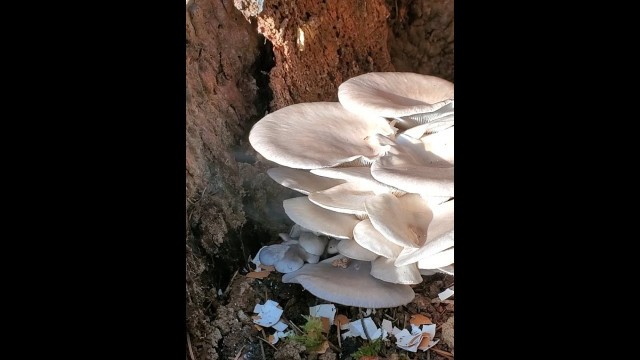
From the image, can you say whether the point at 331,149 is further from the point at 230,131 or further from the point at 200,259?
the point at 200,259

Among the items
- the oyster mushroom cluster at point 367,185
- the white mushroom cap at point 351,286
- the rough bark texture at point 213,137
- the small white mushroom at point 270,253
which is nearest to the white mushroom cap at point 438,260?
the oyster mushroom cluster at point 367,185

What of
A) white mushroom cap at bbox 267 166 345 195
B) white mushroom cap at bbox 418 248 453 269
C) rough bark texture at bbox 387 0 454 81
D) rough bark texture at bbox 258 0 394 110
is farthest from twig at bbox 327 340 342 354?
rough bark texture at bbox 387 0 454 81

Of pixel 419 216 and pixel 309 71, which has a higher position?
pixel 309 71

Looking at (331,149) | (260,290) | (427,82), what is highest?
(427,82)

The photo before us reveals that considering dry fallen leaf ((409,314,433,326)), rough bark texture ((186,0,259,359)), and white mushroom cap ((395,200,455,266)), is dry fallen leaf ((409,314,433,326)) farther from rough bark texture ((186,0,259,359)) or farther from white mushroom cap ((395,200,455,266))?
rough bark texture ((186,0,259,359))

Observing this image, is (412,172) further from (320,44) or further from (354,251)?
(320,44)

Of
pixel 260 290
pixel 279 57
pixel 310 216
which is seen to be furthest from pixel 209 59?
pixel 260 290
